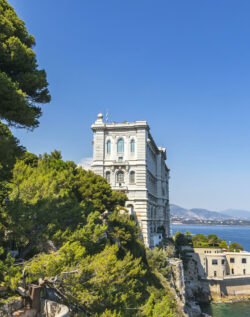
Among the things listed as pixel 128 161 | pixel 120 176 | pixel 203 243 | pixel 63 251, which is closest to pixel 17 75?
pixel 63 251

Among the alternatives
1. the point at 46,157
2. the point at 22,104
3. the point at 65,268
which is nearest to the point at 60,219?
the point at 65,268

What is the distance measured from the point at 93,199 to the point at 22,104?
1768 centimetres

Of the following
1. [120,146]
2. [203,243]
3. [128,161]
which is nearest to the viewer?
[128,161]

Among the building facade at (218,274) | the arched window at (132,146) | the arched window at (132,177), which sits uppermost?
the arched window at (132,146)

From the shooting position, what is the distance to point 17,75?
13016mm

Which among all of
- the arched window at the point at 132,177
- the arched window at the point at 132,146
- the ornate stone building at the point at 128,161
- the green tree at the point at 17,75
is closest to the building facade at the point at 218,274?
the ornate stone building at the point at 128,161

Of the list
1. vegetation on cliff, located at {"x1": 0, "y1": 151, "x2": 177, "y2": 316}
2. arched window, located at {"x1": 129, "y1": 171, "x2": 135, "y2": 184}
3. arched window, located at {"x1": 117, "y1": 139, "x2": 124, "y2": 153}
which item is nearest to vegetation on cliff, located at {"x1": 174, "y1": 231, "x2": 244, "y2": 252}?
arched window, located at {"x1": 129, "y1": 171, "x2": 135, "y2": 184}

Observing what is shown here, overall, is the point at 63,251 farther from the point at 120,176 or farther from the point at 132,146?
the point at 132,146

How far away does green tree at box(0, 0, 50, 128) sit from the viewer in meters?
11.2

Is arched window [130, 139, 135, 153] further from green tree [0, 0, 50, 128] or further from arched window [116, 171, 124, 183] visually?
green tree [0, 0, 50, 128]

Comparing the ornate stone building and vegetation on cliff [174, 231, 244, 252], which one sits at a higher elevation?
the ornate stone building

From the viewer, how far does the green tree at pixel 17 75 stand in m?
11.2

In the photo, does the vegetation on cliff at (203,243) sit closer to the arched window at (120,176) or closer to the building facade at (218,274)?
the building facade at (218,274)

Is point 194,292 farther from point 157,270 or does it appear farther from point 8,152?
point 8,152
